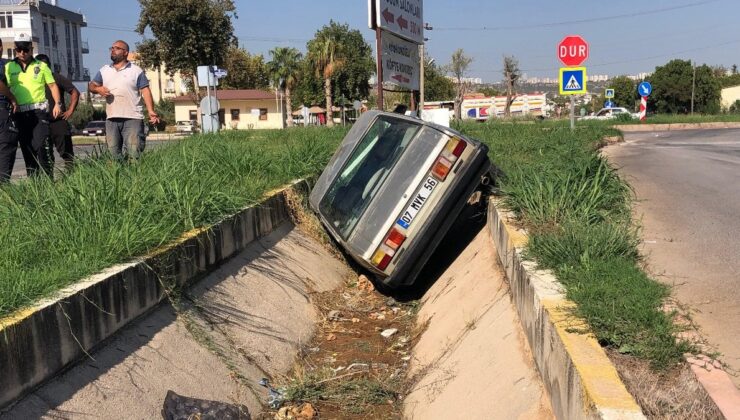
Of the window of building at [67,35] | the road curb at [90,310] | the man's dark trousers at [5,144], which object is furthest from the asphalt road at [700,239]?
the window of building at [67,35]

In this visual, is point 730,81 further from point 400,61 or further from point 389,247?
point 389,247

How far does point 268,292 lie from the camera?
249 inches

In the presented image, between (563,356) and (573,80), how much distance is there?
44.9 ft

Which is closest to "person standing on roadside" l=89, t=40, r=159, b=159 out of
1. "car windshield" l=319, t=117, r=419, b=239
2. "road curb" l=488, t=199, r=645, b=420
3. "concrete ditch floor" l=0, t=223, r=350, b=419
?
"concrete ditch floor" l=0, t=223, r=350, b=419

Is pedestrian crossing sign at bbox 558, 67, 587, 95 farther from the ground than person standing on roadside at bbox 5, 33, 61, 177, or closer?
farther from the ground

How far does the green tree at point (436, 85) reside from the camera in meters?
71.1

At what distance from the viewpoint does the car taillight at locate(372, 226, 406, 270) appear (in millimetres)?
6211

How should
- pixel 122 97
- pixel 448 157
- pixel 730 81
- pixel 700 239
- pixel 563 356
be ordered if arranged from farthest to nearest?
pixel 730 81
pixel 122 97
pixel 448 157
pixel 700 239
pixel 563 356

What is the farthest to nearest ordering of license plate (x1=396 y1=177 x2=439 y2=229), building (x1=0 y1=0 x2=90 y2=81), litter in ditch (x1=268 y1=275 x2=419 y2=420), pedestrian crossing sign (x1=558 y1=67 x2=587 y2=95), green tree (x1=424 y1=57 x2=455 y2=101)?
building (x1=0 y1=0 x2=90 y2=81) → green tree (x1=424 y1=57 x2=455 y2=101) → pedestrian crossing sign (x1=558 y1=67 x2=587 y2=95) → license plate (x1=396 y1=177 x2=439 y2=229) → litter in ditch (x1=268 y1=275 x2=419 y2=420)

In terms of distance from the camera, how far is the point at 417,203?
6230 millimetres

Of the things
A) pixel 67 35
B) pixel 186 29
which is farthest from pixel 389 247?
pixel 67 35

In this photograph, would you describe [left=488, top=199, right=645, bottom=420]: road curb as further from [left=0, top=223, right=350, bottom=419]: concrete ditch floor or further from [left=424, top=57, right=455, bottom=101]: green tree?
[left=424, top=57, right=455, bottom=101]: green tree

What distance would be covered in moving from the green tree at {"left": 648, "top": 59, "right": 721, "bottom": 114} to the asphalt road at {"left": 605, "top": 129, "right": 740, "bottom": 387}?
61.5 meters

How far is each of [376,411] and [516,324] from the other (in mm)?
1187
